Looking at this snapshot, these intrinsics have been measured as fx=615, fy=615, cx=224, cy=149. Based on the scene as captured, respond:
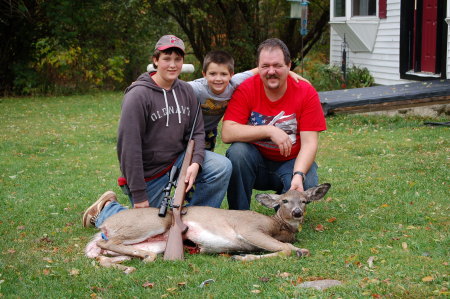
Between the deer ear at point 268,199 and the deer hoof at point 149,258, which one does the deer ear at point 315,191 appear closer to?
the deer ear at point 268,199

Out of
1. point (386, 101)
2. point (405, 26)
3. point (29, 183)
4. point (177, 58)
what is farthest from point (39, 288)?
point (405, 26)

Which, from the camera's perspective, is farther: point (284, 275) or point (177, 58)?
point (177, 58)

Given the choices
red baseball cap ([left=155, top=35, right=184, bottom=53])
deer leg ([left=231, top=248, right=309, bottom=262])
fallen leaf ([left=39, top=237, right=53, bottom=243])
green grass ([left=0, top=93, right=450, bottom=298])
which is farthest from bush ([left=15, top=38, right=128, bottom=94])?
deer leg ([left=231, top=248, right=309, bottom=262])

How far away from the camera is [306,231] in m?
5.63

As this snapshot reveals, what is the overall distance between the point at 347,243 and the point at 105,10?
66.5 ft

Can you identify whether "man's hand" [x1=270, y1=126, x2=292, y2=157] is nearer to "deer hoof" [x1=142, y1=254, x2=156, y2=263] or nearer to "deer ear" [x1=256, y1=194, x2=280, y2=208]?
"deer ear" [x1=256, y1=194, x2=280, y2=208]

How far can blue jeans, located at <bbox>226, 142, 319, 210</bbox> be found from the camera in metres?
5.71

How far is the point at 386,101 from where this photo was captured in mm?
12664

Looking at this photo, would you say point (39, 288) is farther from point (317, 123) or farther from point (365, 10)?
point (365, 10)

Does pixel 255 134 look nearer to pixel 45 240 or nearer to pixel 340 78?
pixel 45 240

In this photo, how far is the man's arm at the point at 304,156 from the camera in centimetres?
538

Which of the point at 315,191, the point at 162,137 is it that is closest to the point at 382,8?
the point at 315,191

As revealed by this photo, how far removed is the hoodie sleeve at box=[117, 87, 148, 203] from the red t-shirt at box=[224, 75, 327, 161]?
37.1 inches

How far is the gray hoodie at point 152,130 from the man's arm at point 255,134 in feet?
0.89
